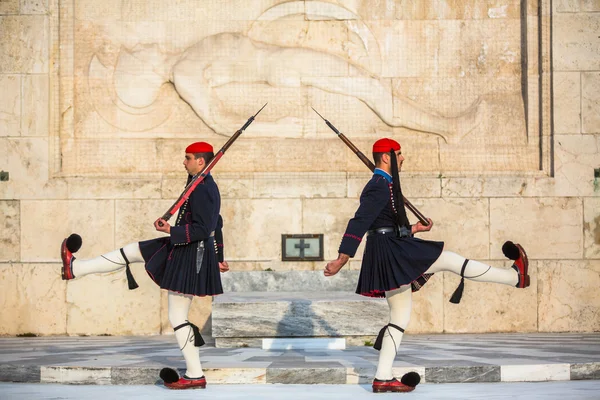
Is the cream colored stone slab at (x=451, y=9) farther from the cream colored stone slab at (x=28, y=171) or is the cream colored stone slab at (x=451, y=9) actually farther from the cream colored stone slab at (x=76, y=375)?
the cream colored stone slab at (x=76, y=375)

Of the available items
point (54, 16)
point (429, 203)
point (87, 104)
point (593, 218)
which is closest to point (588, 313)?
point (593, 218)

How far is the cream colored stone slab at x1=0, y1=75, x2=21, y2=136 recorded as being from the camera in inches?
472

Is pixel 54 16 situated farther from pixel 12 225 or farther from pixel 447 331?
pixel 447 331

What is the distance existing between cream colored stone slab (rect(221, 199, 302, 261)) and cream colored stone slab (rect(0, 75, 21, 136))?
2.49 meters

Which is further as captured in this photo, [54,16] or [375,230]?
[54,16]

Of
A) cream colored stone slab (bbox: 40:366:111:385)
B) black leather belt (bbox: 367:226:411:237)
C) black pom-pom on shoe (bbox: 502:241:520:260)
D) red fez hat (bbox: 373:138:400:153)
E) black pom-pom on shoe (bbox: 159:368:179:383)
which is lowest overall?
cream colored stone slab (bbox: 40:366:111:385)

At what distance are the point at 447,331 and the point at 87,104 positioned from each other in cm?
476

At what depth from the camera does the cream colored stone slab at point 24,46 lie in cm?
1201

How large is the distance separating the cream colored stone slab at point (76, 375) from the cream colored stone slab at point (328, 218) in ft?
14.0

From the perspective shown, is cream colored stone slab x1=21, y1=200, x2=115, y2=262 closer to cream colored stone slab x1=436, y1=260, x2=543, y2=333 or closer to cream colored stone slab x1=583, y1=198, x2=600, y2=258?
cream colored stone slab x1=436, y1=260, x2=543, y2=333

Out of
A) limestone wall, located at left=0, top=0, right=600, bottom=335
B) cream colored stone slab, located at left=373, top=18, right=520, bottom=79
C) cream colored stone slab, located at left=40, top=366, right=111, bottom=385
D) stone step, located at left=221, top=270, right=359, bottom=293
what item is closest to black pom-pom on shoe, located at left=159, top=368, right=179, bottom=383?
cream colored stone slab, located at left=40, top=366, right=111, bottom=385

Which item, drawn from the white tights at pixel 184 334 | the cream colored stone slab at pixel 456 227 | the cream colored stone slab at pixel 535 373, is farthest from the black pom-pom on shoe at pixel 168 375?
the cream colored stone slab at pixel 456 227

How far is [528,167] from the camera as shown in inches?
477

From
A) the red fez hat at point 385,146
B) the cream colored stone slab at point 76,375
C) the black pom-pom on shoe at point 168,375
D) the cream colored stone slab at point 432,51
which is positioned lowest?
the cream colored stone slab at point 76,375
